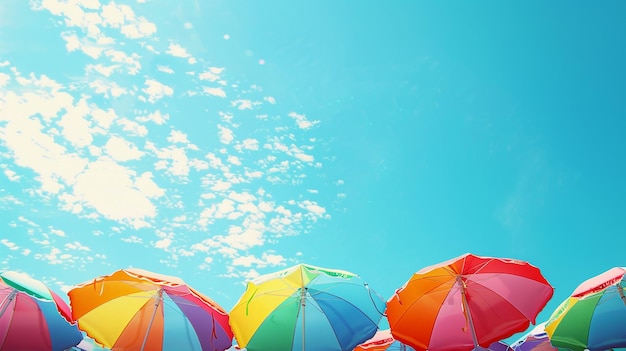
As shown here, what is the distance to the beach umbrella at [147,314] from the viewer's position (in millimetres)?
7496

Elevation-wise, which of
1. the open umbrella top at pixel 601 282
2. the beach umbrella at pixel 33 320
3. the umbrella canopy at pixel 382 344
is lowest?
the beach umbrella at pixel 33 320

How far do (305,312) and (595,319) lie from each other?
5.85 m

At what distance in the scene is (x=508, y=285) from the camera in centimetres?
745

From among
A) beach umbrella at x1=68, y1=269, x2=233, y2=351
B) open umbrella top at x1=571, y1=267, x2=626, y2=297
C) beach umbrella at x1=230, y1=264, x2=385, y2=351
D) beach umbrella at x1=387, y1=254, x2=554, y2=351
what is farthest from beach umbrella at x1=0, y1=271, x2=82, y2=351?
open umbrella top at x1=571, y1=267, x2=626, y2=297

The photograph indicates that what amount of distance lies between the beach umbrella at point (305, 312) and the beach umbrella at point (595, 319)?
4.10m

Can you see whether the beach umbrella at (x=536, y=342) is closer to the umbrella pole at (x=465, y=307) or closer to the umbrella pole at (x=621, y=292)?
the umbrella pole at (x=621, y=292)

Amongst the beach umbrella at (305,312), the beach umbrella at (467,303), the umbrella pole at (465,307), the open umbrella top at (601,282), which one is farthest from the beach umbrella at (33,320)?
the open umbrella top at (601,282)

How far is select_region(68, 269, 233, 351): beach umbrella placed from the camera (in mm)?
7496

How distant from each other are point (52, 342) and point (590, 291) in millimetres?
10258

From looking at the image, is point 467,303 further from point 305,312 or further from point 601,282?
point 305,312

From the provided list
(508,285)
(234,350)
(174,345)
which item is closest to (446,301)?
(508,285)

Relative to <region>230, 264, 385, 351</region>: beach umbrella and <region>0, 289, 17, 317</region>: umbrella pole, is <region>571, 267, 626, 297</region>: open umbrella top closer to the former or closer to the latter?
<region>230, 264, 385, 351</region>: beach umbrella

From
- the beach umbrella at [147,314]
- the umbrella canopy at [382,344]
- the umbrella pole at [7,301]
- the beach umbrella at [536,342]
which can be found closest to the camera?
the beach umbrella at [147,314]

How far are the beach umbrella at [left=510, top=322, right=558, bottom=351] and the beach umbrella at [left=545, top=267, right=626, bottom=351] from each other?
2.26 metres
